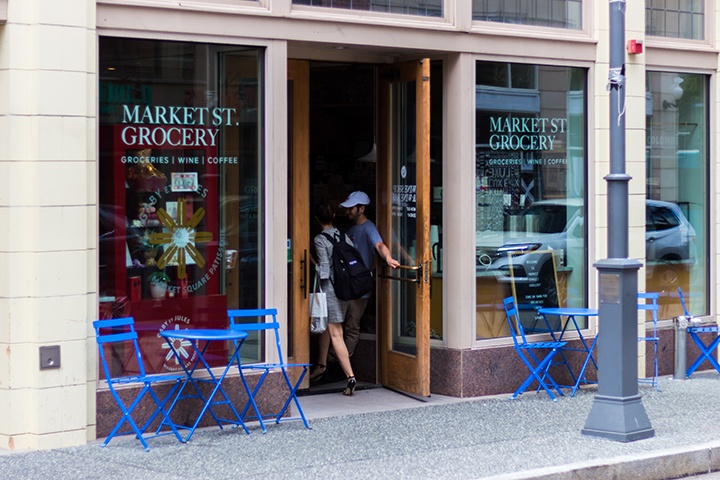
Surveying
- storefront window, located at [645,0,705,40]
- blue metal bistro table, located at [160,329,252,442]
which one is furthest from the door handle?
storefront window, located at [645,0,705,40]

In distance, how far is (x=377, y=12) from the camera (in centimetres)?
983

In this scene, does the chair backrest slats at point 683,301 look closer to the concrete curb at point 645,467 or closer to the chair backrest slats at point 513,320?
the chair backrest slats at point 513,320

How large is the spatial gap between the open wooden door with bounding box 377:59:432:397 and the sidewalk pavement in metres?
0.65

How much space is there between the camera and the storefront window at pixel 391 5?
9564 millimetres

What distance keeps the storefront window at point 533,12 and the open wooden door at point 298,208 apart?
1.71 m

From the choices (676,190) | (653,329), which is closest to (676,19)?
(676,190)

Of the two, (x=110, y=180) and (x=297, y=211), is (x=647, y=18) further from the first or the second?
(x=110, y=180)

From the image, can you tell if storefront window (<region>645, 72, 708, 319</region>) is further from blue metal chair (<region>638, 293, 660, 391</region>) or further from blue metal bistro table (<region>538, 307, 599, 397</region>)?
blue metal bistro table (<region>538, 307, 599, 397</region>)

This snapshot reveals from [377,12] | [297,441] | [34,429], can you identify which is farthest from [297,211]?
[34,429]

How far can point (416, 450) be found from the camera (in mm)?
8180

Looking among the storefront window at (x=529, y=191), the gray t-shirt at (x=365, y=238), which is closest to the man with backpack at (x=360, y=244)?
the gray t-shirt at (x=365, y=238)

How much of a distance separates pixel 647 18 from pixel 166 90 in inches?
211

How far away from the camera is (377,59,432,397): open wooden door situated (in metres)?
10.1

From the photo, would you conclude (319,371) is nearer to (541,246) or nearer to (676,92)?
(541,246)
